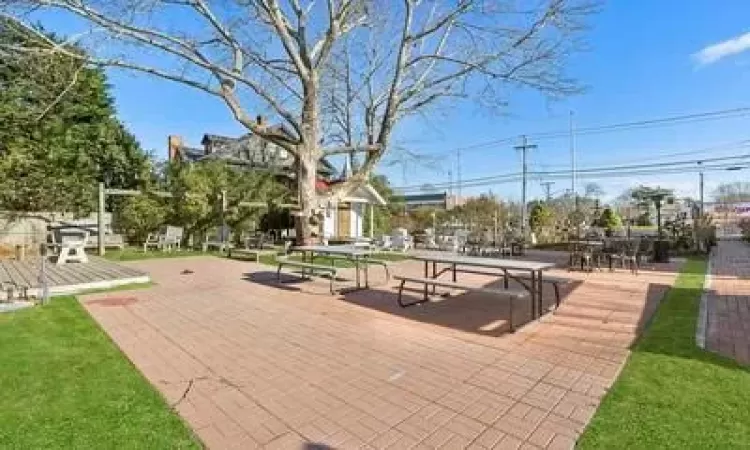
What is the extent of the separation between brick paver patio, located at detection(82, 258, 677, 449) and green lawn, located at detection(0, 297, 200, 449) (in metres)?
0.20

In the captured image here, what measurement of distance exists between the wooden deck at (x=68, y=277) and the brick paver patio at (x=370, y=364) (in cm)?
94

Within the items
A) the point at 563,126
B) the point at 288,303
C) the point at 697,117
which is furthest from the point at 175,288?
the point at 563,126

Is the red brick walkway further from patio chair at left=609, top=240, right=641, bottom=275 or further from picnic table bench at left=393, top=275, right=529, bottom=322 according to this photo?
picnic table bench at left=393, top=275, right=529, bottom=322

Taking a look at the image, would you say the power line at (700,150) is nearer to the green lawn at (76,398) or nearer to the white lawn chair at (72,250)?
the white lawn chair at (72,250)

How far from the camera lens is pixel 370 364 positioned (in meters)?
4.50

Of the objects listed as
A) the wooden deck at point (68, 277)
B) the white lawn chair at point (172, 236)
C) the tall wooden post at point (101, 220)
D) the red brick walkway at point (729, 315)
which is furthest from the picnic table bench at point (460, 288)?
the tall wooden post at point (101, 220)

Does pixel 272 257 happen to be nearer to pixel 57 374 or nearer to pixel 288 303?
pixel 288 303

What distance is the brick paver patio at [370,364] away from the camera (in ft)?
10.3

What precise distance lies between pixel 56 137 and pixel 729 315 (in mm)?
21593

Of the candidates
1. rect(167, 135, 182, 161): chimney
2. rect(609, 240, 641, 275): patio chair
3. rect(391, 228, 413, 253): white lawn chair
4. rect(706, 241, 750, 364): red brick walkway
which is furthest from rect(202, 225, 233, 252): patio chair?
rect(706, 241, 750, 364): red brick walkway

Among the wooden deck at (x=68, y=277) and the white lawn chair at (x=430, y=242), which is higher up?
the white lawn chair at (x=430, y=242)

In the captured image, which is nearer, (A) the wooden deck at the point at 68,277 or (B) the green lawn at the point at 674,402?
(B) the green lawn at the point at 674,402

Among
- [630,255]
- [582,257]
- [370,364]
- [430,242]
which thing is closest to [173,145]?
[430,242]

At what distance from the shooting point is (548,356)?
4762 millimetres
